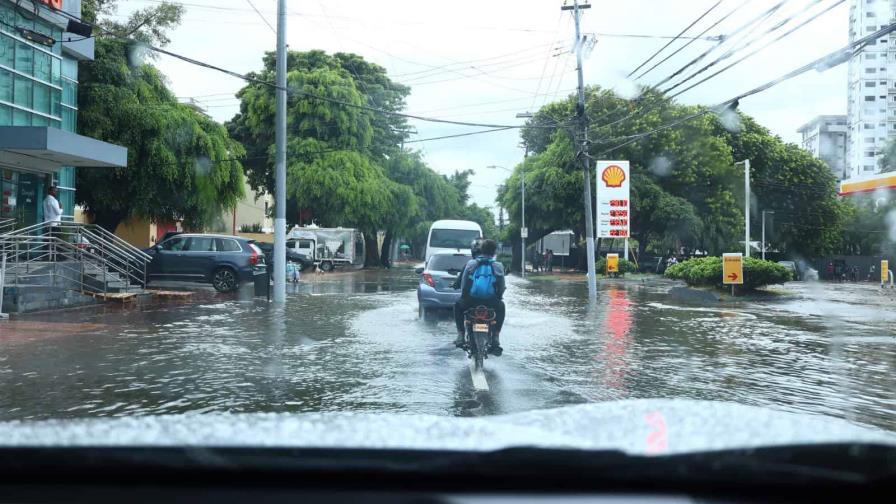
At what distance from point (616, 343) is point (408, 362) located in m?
4.15

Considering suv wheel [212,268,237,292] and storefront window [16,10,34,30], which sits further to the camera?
suv wheel [212,268,237,292]

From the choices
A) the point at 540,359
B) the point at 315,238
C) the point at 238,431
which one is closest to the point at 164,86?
the point at 315,238

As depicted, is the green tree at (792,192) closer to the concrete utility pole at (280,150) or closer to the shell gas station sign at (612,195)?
the shell gas station sign at (612,195)

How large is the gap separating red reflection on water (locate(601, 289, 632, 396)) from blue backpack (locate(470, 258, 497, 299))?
168cm

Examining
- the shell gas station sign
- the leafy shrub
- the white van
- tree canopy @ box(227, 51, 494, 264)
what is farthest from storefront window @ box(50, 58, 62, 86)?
the leafy shrub

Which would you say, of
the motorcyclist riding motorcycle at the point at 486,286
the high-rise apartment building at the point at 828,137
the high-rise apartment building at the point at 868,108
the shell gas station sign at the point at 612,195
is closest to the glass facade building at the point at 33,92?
the motorcyclist riding motorcycle at the point at 486,286

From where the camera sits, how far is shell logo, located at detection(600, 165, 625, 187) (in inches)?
1096

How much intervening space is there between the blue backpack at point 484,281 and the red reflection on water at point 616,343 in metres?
1.68

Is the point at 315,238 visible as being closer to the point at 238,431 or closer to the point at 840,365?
the point at 840,365

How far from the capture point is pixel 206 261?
2234 cm

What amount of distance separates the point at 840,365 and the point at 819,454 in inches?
367

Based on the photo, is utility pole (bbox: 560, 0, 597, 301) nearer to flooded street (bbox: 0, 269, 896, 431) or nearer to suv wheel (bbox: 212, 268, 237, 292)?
flooded street (bbox: 0, 269, 896, 431)

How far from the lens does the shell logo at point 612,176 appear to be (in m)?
27.8

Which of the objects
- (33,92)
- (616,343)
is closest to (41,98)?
(33,92)
